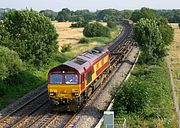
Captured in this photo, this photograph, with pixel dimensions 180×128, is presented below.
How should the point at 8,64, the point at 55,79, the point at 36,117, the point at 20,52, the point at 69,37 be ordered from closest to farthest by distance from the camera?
the point at 36,117, the point at 55,79, the point at 8,64, the point at 20,52, the point at 69,37

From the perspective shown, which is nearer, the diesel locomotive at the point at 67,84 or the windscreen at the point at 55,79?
the diesel locomotive at the point at 67,84

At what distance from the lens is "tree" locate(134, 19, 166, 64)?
4825cm

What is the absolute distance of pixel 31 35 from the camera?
3891cm

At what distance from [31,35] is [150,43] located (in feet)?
53.8

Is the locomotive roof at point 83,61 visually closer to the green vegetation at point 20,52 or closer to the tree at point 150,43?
the green vegetation at point 20,52

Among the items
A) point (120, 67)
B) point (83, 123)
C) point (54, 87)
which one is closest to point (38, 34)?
point (120, 67)

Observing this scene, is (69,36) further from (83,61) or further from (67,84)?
(67,84)

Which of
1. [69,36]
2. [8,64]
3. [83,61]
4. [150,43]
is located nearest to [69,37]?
[69,36]

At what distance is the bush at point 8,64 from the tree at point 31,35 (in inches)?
170

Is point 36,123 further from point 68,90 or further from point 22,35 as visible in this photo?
point 22,35

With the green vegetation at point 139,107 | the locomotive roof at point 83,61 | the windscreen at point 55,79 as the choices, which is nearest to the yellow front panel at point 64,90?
the windscreen at point 55,79

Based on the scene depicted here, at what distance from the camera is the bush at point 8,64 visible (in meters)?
30.9

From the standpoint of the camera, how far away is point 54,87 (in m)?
24.5

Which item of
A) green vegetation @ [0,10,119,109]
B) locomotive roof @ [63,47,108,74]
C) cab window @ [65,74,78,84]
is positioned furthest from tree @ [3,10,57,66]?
cab window @ [65,74,78,84]
